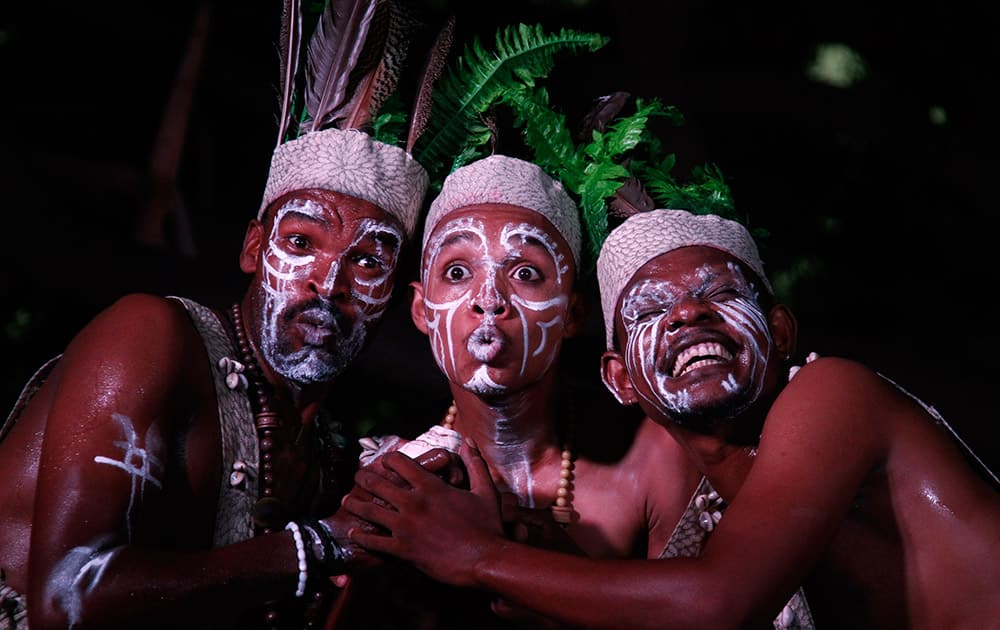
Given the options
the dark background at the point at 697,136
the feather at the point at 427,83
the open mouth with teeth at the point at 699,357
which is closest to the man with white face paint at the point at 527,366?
the feather at the point at 427,83

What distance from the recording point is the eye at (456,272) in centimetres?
300

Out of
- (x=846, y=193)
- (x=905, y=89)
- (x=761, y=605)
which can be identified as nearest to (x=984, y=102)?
(x=905, y=89)

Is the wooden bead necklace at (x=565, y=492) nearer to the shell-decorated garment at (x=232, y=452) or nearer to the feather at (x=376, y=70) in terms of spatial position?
the shell-decorated garment at (x=232, y=452)

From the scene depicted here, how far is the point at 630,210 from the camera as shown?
10.3 ft

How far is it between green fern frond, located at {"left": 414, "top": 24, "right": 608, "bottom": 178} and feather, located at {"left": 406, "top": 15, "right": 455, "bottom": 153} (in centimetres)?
4

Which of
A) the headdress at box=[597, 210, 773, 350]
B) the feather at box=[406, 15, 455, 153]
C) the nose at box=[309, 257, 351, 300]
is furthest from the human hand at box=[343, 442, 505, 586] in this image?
the feather at box=[406, 15, 455, 153]

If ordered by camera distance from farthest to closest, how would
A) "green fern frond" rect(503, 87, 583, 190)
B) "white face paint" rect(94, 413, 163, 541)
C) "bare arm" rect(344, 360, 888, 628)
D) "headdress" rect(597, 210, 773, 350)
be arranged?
"green fern frond" rect(503, 87, 583, 190) < "headdress" rect(597, 210, 773, 350) < "white face paint" rect(94, 413, 163, 541) < "bare arm" rect(344, 360, 888, 628)

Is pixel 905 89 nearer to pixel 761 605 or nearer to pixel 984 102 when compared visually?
pixel 984 102

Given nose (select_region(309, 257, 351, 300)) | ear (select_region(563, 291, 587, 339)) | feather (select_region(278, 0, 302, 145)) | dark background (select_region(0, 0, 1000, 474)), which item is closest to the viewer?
nose (select_region(309, 257, 351, 300))

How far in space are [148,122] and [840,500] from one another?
11.7 feet

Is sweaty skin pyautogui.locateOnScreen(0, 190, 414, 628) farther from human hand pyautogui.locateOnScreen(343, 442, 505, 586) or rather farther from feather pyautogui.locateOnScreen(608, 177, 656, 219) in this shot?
feather pyautogui.locateOnScreen(608, 177, 656, 219)

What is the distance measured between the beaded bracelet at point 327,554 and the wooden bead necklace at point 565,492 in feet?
2.22

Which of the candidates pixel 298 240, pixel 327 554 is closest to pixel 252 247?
pixel 298 240

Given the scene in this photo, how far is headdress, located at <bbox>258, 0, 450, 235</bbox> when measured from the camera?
3.20 meters
